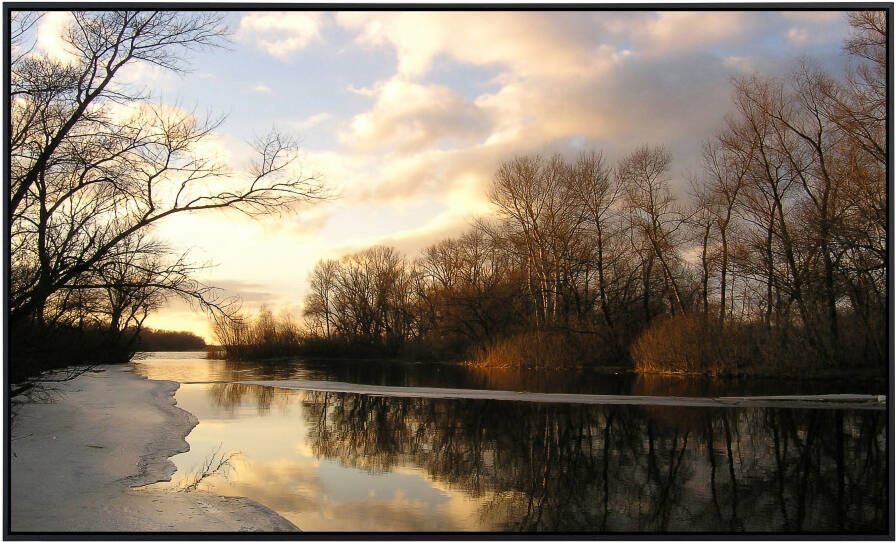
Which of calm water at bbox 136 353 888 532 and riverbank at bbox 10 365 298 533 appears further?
calm water at bbox 136 353 888 532

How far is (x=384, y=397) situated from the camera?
21578 mm

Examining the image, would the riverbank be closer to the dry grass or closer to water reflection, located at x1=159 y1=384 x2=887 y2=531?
water reflection, located at x1=159 y1=384 x2=887 y2=531

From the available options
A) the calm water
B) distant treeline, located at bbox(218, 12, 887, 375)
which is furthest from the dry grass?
the calm water

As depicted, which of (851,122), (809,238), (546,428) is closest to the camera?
(546,428)

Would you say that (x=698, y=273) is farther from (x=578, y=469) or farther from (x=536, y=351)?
(x=578, y=469)

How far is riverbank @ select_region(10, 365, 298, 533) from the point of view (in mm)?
6988

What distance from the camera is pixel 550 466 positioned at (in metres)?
10.2

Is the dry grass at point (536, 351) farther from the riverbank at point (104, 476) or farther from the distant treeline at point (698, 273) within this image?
the riverbank at point (104, 476)

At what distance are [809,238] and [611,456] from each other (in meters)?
17.8

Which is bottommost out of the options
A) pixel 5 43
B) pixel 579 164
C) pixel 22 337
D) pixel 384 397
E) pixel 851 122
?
pixel 384 397

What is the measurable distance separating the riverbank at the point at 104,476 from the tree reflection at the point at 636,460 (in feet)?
8.98

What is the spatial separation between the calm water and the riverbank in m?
0.51

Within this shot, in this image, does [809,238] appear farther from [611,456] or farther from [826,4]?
[826,4]

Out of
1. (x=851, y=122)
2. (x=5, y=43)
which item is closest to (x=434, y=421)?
(x=5, y=43)
